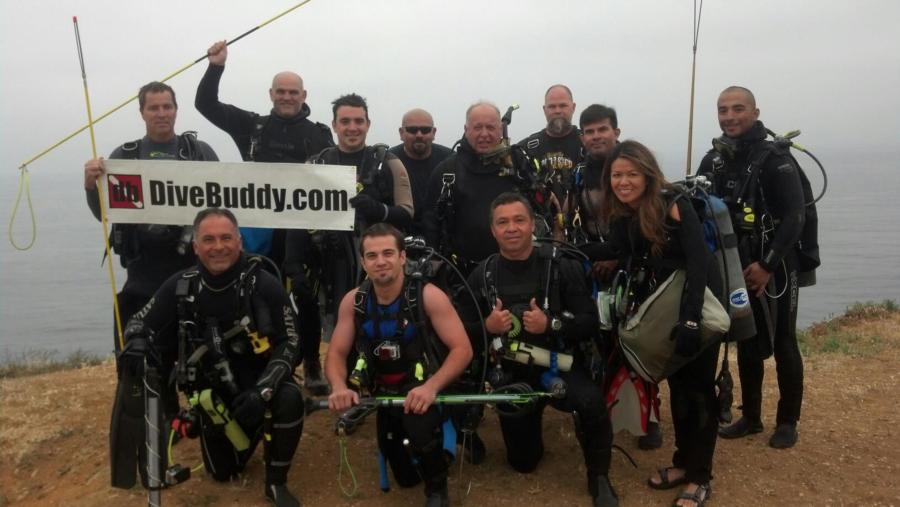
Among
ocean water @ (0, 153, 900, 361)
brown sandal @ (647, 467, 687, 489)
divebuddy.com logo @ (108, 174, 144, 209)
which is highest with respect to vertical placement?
divebuddy.com logo @ (108, 174, 144, 209)

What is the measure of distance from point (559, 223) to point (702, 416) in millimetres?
2031

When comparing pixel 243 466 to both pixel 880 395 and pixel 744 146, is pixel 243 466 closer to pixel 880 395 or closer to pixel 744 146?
pixel 744 146

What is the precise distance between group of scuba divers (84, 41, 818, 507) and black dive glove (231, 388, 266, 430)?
15mm

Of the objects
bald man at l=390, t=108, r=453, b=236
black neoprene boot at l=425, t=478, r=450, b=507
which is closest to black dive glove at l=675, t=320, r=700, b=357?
black neoprene boot at l=425, t=478, r=450, b=507

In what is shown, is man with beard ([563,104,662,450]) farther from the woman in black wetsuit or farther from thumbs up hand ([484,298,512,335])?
thumbs up hand ([484,298,512,335])

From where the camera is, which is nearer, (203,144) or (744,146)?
(744,146)

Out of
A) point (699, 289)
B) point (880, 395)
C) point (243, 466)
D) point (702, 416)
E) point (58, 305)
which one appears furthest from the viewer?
point (58, 305)

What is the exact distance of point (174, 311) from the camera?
4.73 meters

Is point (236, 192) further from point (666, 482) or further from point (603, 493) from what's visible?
point (666, 482)

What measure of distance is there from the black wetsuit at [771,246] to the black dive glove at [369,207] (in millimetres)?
2532

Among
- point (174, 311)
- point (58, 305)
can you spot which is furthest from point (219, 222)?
point (58, 305)

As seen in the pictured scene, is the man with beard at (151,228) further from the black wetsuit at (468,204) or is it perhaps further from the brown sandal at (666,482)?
the brown sandal at (666,482)

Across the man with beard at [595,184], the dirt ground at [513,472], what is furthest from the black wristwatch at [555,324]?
the dirt ground at [513,472]

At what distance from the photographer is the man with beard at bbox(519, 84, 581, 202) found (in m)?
6.48
